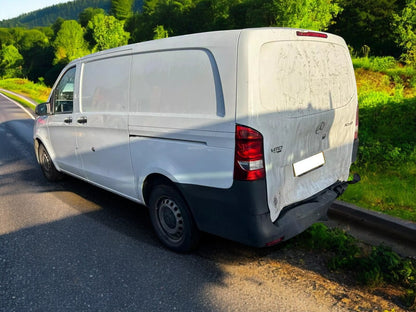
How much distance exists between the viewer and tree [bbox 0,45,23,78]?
9206cm

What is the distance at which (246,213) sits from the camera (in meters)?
2.79

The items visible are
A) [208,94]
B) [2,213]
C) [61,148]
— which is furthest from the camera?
[61,148]

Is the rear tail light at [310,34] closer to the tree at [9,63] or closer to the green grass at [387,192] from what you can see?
the green grass at [387,192]

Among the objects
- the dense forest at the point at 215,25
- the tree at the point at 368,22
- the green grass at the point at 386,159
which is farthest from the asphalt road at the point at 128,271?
Answer: the tree at the point at 368,22

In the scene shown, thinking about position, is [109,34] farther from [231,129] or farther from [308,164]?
[231,129]

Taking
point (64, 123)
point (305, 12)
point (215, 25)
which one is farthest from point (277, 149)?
point (215, 25)

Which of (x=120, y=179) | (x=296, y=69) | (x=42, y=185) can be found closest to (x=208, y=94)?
(x=296, y=69)

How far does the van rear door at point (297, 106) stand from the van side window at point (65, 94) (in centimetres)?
302

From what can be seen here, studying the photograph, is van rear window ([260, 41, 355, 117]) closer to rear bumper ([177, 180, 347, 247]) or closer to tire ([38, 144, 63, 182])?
rear bumper ([177, 180, 347, 247])

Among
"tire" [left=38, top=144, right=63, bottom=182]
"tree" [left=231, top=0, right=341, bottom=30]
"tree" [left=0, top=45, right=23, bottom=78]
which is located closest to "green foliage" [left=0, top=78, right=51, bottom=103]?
"tire" [left=38, top=144, right=63, bottom=182]

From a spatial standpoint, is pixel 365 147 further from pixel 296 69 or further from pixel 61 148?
pixel 61 148

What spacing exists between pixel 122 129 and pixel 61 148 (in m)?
1.94

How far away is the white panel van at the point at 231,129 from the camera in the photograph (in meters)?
2.75

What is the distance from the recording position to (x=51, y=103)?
A: 541cm
